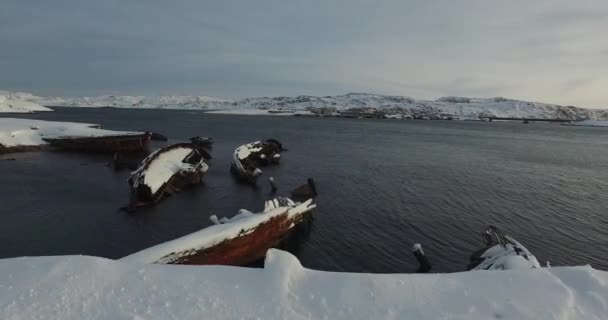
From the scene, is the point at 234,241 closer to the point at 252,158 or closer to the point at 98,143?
the point at 252,158

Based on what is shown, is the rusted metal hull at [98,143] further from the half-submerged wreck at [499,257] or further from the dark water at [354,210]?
the half-submerged wreck at [499,257]

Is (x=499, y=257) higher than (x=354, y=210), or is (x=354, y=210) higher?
(x=499, y=257)

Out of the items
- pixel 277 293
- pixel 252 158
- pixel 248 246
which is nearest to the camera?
pixel 277 293

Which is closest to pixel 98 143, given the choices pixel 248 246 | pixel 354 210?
pixel 354 210

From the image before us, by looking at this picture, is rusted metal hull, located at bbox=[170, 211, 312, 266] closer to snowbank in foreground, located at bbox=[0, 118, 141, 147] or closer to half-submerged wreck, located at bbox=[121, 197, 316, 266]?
half-submerged wreck, located at bbox=[121, 197, 316, 266]

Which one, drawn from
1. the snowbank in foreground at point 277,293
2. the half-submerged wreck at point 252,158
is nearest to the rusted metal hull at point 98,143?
the half-submerged wreck at point 252,158

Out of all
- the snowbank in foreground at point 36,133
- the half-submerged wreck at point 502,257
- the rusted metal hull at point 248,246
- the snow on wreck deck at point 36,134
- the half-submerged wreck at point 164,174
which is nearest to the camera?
the half-submerged wreck at point 502,257
